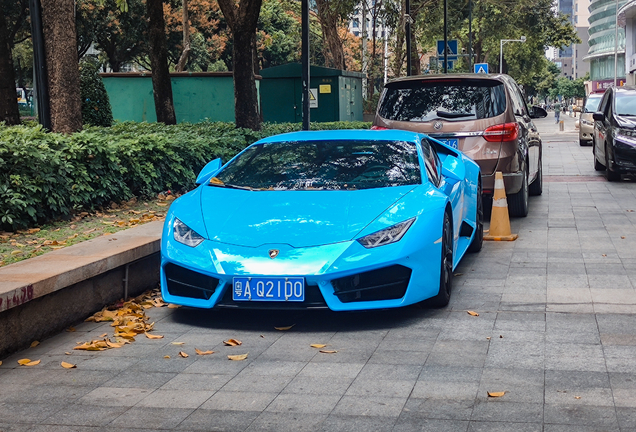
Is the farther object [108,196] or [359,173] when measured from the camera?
[108,196]

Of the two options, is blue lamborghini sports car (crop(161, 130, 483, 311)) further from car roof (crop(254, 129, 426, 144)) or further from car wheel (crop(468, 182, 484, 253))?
car wheel (crop(468, 182, 484, 253))

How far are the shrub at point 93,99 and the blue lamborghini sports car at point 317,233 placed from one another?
1448 cm

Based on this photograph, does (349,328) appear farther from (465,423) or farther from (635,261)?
(635,261)

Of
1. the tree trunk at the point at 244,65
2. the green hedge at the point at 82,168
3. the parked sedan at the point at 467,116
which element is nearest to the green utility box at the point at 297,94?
the tree trunk at the point at 244,65

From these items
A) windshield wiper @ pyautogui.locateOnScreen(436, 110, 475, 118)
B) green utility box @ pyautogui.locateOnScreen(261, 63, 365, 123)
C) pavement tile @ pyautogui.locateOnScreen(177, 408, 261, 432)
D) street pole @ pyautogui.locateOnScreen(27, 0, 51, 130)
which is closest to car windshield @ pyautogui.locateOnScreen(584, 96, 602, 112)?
green utility box @ pyautogui.locateOnScreen(261, 63, 365, 123)

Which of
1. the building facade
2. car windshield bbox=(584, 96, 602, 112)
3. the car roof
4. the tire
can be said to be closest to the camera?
the car roof

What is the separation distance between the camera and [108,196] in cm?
948

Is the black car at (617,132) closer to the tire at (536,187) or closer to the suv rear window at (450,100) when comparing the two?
the tire at (536,187)

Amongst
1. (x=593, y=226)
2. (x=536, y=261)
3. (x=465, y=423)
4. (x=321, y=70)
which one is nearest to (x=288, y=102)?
(x=321, y=70)

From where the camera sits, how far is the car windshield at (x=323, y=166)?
6.60 m

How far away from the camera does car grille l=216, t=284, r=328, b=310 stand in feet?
18.2

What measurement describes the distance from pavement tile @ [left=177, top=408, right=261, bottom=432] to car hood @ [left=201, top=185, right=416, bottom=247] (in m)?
1.75

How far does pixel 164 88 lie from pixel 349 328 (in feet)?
46.0

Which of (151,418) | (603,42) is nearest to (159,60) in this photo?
(151,418)
